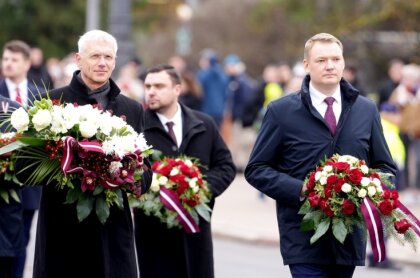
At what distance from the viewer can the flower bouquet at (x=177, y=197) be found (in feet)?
29.5

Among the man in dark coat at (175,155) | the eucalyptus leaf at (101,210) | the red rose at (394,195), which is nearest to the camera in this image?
the eucalyptus leaf at (101,210)

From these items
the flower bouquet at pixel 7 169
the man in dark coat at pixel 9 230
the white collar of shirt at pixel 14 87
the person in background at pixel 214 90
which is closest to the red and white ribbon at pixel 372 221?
the flower bouquet at pixel 7 169

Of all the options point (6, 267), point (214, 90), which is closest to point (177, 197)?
point (6, 267)

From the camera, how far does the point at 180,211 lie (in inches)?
353

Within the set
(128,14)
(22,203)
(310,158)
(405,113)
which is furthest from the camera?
(128,14)

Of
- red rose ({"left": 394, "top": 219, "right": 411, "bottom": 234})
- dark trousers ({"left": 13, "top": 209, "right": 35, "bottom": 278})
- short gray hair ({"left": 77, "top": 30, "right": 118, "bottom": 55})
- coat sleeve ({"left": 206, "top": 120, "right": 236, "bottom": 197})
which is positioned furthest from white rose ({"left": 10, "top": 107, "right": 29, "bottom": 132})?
dark trousers ({"left": 13, "top": 209, "right": 35, "bottom": 278})

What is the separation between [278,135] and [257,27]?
29.7 metres

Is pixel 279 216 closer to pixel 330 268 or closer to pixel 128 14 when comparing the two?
pixel 330 268

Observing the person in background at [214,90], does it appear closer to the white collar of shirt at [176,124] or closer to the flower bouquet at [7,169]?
the white collar of shirt at [176,124]


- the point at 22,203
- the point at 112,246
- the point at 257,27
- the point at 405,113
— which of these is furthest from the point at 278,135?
the point at 257,27

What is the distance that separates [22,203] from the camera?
9789mm

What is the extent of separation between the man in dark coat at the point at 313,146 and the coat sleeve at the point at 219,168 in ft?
5.17

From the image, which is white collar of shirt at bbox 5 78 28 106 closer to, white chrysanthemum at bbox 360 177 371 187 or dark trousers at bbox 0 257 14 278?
dark trousers at bbox 0 257 14 278

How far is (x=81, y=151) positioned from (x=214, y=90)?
16316 millimetres
